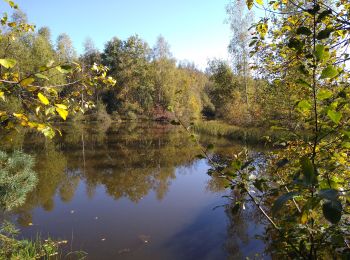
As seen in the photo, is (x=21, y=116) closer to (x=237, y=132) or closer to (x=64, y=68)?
(x=64, y=68)

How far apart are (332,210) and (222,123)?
23811 mm

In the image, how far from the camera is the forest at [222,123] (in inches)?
55.2

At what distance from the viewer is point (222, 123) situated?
79.9ft

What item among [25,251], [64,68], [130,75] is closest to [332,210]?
[64,68]

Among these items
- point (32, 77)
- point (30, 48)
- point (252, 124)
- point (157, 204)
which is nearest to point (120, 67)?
point (30, 48)

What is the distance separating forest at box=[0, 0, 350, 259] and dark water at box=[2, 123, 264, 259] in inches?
6.1

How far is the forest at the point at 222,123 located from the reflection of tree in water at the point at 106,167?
83 mm

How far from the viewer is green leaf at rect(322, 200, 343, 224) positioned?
2.48ft

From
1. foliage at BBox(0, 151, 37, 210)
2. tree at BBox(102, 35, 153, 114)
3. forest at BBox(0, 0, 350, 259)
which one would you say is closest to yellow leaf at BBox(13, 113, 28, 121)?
forest at BBox(0, 0, 350, 259)

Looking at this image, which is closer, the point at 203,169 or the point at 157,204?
the point at 157,204

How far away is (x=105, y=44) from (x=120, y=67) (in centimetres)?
554

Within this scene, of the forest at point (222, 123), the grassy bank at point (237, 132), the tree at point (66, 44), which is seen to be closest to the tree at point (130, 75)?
the forest at point (222, 123)

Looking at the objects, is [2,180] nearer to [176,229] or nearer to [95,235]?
[95,235]

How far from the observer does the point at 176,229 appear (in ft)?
22.1
